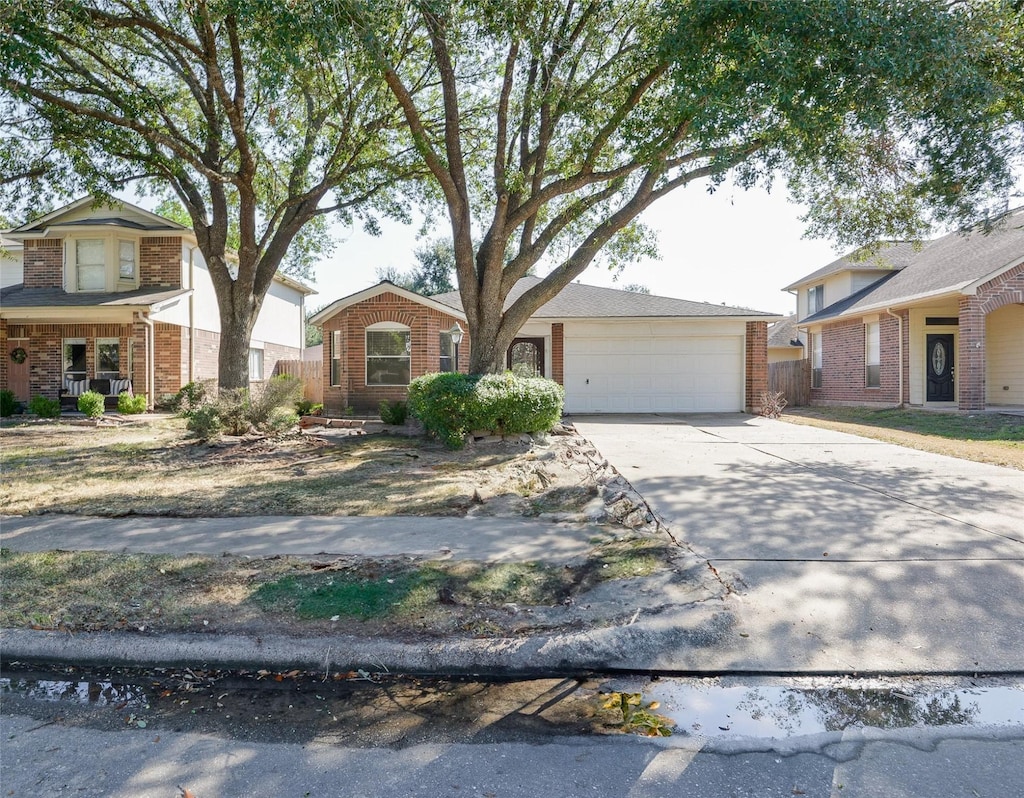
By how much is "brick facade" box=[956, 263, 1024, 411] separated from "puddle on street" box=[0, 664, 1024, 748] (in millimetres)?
16201

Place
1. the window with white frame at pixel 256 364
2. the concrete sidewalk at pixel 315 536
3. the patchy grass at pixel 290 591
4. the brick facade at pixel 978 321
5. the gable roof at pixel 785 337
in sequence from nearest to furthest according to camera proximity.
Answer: the patchy grass at pixel 290 591 → the concrete sidewalk at pixel 315 536 → the brick facade at pixel 978 321 → the window with white frame at pixel 256 364 → the gable roof at pixel 785 337

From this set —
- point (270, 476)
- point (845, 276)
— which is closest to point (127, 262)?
point (270, 476)

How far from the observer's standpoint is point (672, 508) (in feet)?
21.2

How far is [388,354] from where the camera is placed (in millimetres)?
18672

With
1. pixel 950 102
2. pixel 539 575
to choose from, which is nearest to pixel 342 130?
pixel 950 102

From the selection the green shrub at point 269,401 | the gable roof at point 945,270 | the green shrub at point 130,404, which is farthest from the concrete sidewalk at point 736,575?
the green shrub at point 130,404

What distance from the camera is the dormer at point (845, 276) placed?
75.8 ft

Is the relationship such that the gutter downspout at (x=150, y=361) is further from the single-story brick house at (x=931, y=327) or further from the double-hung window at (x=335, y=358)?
the single-story brick house at (x=931, y=327)

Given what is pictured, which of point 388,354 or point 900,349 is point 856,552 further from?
point 900,349

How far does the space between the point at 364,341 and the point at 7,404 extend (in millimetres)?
9793

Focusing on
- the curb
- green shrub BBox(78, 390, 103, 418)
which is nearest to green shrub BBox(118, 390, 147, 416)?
green shrub BBox(78, 390, 103, 418)

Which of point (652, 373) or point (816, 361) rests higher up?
point (816, 361)

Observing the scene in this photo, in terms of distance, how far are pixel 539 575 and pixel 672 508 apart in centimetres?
243

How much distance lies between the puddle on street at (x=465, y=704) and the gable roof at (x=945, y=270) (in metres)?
15.3
